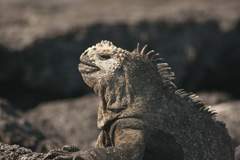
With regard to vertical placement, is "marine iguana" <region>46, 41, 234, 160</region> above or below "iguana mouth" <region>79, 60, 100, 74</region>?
below

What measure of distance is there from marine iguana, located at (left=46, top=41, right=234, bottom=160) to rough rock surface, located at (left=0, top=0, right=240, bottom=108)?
9.97 metres

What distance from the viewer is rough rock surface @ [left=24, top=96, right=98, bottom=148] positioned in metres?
13.6

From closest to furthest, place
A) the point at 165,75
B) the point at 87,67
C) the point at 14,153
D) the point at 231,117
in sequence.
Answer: the point at 14,153 < the point at 165,75 < the point at 87,67 < the point at 231,117

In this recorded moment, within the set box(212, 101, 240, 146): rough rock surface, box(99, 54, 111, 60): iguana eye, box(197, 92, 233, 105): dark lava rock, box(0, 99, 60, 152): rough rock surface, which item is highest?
box(99, 54, 111, 60): iguana eye

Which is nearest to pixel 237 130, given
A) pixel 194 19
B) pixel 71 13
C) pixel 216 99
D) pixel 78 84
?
pixel 216 99

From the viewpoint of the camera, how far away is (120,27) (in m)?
19.3

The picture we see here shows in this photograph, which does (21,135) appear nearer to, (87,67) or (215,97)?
(87,67)

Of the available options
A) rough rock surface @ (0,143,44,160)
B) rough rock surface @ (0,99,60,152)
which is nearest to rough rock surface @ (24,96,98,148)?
rough rock surface @ (0,99,60,152)

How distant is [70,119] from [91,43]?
368 cm

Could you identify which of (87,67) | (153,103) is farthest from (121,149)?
(87,67)

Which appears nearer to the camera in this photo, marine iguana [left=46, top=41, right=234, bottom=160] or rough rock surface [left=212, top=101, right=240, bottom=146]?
marine iguana [left=46, top=41, right=234, bottom=160]

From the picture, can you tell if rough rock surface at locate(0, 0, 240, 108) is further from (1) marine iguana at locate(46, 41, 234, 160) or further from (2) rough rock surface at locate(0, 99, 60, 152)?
(1) marine iguana at locate(46, 41, 234, 160)

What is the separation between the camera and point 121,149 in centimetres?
712

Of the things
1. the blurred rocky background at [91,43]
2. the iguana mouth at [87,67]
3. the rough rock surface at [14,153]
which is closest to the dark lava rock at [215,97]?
the blurred rocky background at [91,43]
